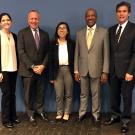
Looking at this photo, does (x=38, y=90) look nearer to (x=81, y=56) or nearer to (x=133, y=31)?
(x=81, y=56)

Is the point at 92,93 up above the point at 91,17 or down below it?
below

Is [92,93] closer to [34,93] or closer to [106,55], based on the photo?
[106,55]

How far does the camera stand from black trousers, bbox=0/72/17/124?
439 centimetres

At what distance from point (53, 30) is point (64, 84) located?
0.90 meters

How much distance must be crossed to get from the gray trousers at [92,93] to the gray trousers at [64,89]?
0.62 ft

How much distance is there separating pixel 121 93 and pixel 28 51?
1.43 m

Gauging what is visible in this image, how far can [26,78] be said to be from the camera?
461cm

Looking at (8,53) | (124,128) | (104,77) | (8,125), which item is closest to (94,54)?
(104,77)

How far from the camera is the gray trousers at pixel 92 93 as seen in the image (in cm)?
458

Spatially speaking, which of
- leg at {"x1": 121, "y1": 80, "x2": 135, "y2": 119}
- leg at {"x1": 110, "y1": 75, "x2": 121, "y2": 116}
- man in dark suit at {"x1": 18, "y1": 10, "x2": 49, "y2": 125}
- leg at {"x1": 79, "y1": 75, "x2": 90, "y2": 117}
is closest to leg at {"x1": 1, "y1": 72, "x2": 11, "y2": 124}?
man in dark suit at {"x1": 18, "y1": 10, "x2": 49, "y2": 125}

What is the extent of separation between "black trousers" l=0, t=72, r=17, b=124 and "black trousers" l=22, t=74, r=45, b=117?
0.68 feet

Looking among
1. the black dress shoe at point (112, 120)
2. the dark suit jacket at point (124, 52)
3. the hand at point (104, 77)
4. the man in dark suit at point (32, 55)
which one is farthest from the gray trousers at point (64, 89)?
the dark suit jacket at point (124, 52)

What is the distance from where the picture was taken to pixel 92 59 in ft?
14.7

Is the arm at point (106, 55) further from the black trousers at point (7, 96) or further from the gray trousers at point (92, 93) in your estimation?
the black trousers at point (7, 96)
